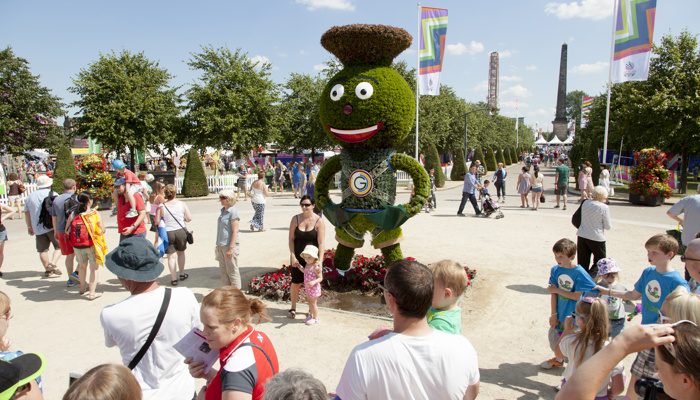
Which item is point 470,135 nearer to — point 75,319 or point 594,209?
point 594,209

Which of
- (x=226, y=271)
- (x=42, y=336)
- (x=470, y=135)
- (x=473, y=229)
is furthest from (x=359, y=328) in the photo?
(x=470, y=135)

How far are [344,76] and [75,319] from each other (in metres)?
5.39

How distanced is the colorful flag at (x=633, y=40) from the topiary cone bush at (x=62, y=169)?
74.5 ft

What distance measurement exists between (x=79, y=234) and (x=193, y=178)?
15885mm

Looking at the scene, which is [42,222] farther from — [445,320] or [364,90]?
[445,320]

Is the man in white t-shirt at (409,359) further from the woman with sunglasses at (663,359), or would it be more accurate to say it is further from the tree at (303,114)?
the tree at (303,114)

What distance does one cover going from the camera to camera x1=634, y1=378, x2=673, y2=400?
6.12 ft

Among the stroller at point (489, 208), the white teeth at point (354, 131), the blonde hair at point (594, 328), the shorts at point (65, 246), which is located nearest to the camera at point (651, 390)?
the blonde hair at point (594, 328)

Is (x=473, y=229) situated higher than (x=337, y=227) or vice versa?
(x=337, y=227)

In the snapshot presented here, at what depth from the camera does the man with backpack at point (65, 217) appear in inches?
273

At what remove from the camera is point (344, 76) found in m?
6.42

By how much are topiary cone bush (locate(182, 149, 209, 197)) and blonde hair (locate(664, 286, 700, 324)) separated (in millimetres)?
21894

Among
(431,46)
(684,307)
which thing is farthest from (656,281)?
(431,46)

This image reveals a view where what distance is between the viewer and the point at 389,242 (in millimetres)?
6582
